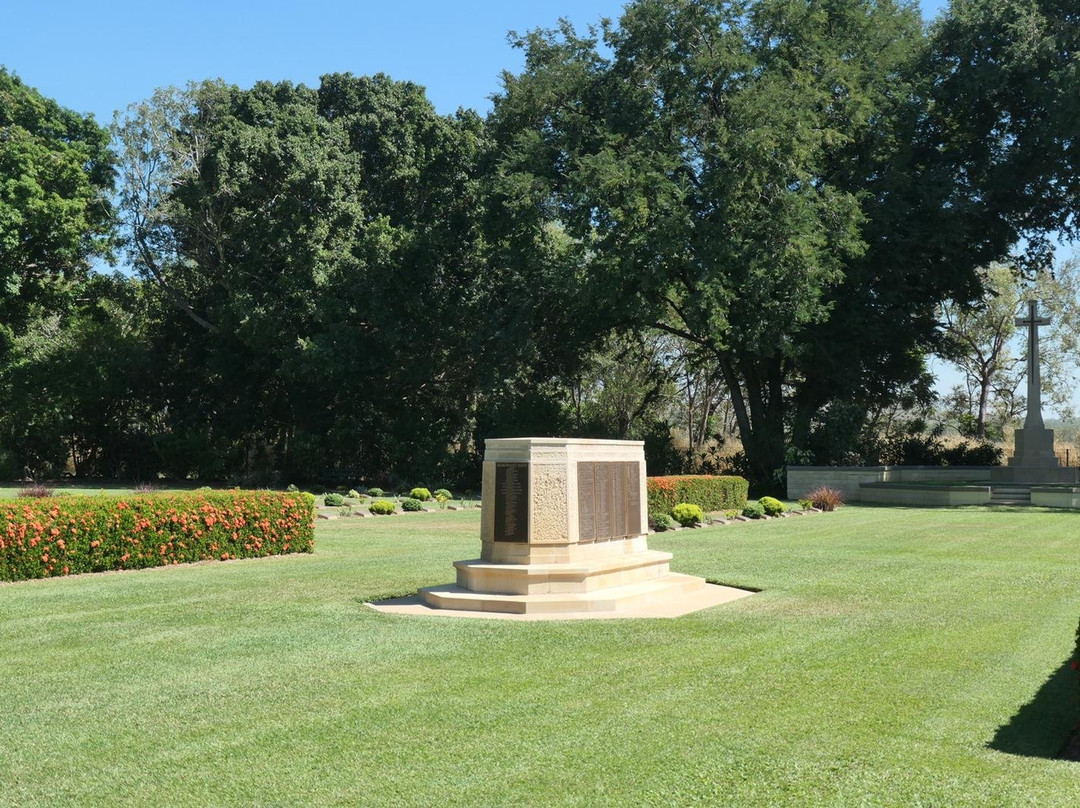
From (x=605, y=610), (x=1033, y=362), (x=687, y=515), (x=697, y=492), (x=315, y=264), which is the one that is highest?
(x=315, y=264)

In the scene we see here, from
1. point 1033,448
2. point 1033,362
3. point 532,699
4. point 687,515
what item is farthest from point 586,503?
point 1033,448

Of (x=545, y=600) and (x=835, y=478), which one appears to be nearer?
(x=545, y=600)

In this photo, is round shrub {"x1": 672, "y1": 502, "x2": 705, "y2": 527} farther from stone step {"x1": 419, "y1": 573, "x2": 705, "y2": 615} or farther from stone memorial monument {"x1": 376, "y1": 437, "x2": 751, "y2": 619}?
stone step {"x1": 419, "y1": 573, "x2": 705, "y2": 615}

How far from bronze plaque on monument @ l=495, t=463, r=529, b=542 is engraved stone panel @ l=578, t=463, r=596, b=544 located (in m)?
0.58

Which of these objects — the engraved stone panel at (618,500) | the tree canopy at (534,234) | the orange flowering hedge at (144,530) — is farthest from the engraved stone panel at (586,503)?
the tree canopy at (534,234)

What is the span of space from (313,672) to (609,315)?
26429 millimetres

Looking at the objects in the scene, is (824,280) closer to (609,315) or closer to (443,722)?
(609,315)

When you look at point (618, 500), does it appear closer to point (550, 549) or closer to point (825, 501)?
point (550, 549)

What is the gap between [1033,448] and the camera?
3284 cm

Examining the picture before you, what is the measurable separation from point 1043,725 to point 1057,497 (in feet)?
79.0

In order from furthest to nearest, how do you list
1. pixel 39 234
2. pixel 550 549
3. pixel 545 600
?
1. pixel 39 234
2. pixel 550 549
3. pixel 545 600

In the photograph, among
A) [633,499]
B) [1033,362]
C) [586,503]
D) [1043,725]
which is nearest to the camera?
[1043,725]

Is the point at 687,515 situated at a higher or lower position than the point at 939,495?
lower

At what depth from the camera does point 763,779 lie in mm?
5066
